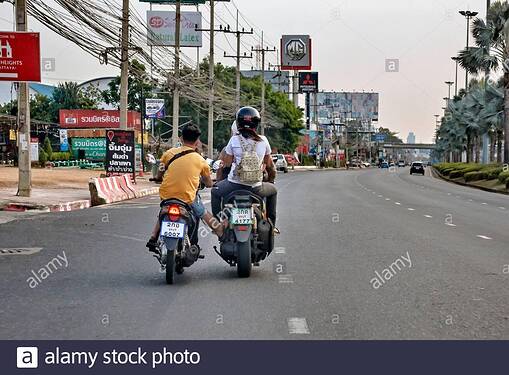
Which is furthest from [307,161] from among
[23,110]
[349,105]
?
[23,110]

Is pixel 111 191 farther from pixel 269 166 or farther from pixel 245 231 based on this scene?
pixel 245 231

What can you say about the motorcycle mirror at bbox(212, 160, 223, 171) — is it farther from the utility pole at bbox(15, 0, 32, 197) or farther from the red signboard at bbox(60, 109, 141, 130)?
the red signboard at bbox(60, 109, 141, 130)

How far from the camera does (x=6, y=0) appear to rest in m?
24.3

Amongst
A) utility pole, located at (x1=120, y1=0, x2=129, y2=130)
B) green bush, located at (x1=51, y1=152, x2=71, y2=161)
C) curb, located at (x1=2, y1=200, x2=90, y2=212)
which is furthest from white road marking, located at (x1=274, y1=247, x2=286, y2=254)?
green bush, located at (x1=51, y1=152, x2=71, y2=161)

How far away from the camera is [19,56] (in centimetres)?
2309

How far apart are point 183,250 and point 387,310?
264cm

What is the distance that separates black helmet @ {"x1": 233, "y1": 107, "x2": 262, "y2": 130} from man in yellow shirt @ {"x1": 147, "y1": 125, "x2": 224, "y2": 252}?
0.54 metres

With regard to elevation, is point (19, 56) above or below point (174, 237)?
above

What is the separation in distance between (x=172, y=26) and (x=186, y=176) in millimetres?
87163

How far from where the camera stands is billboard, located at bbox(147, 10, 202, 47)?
88.8 metres

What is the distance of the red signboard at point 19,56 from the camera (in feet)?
75.4

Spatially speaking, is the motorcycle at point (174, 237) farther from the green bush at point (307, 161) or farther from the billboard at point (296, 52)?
the billboard at point (296, 52)

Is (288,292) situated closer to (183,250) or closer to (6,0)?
(183,250)

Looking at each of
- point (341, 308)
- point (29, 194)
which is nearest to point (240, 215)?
point (341, 308)
